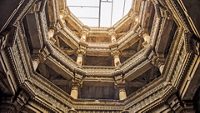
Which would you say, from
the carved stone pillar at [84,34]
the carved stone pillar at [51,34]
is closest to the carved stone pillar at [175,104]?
the carved stone pillar at [51,34]

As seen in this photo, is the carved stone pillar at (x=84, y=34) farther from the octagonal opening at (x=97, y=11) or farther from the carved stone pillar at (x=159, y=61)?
the carved stone pillar at (x=159, y=61)

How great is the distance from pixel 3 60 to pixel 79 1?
14.9m

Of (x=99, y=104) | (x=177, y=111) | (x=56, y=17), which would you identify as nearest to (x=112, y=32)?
(x=56, y=17)

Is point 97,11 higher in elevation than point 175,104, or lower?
higher

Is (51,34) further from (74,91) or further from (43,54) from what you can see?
(74,91)

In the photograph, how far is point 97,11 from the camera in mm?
22047

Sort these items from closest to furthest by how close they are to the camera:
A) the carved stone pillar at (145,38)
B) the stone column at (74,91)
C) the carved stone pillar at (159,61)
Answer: the stone column at (74,91) < the carved stone pillar at (159,61) < the carved stone pillar at (145,38)

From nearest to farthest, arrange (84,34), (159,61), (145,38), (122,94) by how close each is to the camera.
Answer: (122,94), (159,61), (145,38), (84,34)

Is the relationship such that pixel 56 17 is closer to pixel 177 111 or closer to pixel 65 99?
pixel 65 99

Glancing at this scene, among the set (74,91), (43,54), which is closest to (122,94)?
(74,91)

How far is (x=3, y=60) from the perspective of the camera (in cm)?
743

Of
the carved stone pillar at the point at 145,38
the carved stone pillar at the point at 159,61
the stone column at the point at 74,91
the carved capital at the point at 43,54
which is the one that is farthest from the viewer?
the carved stone pillar at the point at 145,38

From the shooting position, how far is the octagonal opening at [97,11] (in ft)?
70.5

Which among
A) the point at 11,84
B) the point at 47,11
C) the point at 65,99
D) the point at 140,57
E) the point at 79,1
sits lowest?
the point at 11,84
